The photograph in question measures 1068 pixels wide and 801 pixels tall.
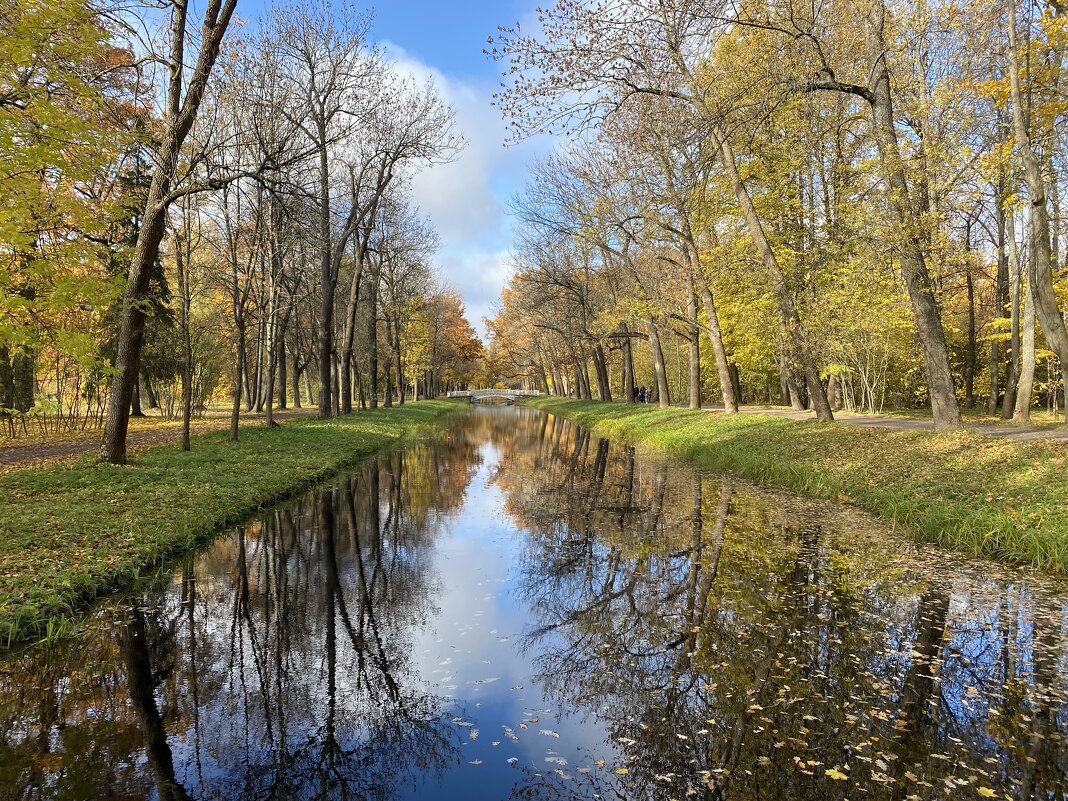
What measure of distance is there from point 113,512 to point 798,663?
8526 millimetres

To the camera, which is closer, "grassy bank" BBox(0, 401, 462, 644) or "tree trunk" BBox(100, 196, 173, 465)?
"grassy bank" BBox(0, 401, 462, 644)

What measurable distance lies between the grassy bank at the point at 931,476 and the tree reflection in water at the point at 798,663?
587mm

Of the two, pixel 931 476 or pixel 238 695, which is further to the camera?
pixel 931 476

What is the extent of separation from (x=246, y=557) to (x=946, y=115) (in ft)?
54.0

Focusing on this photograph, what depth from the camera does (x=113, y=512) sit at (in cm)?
791

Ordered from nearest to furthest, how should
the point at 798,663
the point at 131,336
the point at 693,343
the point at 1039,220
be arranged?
the point at 798,663 < the point at 131,336 < the point at 1039,220 < the point at 693,343

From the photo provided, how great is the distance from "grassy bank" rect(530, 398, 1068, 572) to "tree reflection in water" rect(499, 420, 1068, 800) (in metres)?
0.59

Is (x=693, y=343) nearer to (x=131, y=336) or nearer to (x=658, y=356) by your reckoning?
(x=658, y=356)

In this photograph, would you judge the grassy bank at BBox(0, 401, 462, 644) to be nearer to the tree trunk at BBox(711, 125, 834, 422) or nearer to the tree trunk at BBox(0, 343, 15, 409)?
the tree trunk at BBox(0, 343, 15, 409)

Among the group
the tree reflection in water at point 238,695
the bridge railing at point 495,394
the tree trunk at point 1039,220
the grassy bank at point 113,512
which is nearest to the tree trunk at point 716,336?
the tree trunk at point 1039,220

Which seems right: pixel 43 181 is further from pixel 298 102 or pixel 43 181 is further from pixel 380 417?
pixel 380 417

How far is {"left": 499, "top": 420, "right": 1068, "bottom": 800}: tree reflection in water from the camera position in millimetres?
3461

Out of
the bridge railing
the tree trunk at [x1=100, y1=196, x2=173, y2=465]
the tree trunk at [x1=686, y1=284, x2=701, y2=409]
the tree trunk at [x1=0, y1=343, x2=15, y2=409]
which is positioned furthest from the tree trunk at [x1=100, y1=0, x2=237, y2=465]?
the bridge railing

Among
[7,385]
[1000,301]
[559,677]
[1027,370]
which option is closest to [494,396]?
[1000,301]
